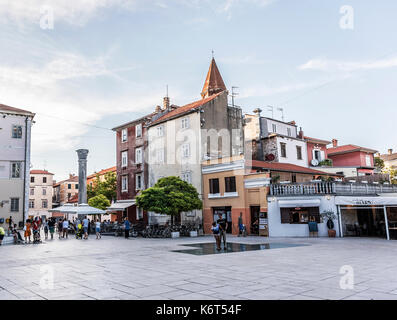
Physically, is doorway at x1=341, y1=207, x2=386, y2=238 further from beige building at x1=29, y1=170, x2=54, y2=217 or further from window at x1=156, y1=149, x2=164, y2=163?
beige building at x1=29, y1=170, x2=54, y2=217

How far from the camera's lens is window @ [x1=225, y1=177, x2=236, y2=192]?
1161 inches

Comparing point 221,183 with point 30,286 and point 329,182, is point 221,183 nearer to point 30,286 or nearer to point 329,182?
point 329,182

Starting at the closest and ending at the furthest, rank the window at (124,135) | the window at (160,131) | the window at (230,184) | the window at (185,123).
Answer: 1. the window at (230,184)
2. the window at (185,123)
3. the window at (160,131)
4. the window at (124,135)

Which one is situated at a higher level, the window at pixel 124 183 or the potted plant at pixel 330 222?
the window at pixel 124 183

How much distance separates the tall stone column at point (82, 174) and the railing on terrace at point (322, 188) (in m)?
19.3

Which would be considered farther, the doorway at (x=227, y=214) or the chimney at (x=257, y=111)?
the chimney at (x=257, y=111)

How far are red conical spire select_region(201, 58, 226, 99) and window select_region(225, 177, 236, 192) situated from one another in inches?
764

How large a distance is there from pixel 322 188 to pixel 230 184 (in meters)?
8.02

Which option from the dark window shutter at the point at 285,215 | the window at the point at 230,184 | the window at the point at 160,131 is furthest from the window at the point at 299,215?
the window at the point at 160,131

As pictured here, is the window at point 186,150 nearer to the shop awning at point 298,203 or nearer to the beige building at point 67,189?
the shop awning at point 298,203

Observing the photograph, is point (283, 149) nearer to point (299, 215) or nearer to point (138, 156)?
point (299, 215)

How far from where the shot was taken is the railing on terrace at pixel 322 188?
24.5 meters

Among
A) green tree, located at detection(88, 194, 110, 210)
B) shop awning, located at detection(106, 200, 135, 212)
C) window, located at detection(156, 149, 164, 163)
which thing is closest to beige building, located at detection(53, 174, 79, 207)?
green tree, located at detection(88, 194, 110, 210)
